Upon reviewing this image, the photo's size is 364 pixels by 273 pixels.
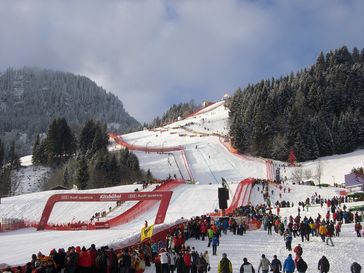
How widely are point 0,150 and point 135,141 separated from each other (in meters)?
34.9

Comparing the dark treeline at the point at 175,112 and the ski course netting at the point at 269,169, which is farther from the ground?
the dark treeline at the point at 175,112

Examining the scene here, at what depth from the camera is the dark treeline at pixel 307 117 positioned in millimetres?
77812

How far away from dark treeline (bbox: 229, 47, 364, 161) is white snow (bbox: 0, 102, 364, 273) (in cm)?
342

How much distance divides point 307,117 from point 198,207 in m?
48.4

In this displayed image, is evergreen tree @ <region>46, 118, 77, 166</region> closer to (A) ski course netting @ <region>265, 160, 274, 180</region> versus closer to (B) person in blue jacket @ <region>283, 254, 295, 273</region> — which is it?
(A) ski course netting @ <region>265, 160, 274, 180</region>

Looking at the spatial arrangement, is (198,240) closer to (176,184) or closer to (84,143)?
(176,184)

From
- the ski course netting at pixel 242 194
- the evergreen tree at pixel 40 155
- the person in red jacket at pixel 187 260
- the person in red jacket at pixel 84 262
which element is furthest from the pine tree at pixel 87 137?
the person in red jacket at pixel 84 262

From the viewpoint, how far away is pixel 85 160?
211ft

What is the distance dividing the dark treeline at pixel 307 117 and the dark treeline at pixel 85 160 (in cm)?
2161

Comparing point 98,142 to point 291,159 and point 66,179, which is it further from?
point 291,159

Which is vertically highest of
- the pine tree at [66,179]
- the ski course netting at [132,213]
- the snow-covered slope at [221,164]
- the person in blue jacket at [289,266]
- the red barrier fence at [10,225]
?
the snow-covered slope at [221,164]

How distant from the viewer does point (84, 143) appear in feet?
271

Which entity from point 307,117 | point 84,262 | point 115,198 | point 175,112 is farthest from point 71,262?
point 175,112

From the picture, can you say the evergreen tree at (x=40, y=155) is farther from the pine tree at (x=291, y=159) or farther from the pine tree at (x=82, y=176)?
the pine tree at (x=291, y=159)
